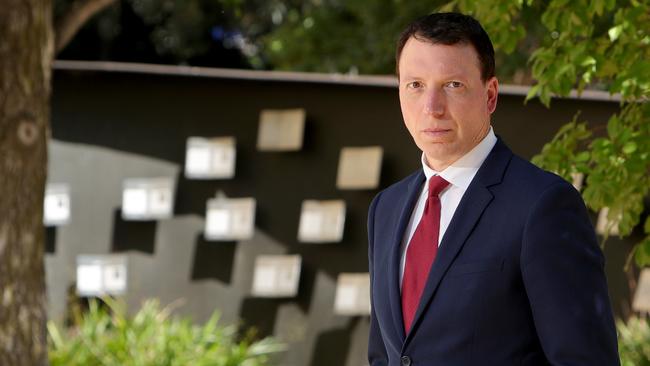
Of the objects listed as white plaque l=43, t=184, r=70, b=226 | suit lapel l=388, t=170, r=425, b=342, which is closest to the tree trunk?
white plaque l=43, t=184, r=70, b=226

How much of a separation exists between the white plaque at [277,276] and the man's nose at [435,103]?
681cm

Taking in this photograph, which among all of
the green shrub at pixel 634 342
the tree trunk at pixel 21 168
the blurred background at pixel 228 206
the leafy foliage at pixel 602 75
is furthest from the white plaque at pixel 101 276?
the leafy foliage at pixel 602 75

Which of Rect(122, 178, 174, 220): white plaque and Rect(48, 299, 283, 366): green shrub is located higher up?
Rect(122, 178, 174, 220): white plaque

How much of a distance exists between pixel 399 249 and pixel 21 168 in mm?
4333

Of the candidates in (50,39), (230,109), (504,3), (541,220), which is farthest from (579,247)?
(230,109)

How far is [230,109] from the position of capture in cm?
959

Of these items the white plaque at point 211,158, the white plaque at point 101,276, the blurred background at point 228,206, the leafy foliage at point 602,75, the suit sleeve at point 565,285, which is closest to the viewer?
the suit sleeve at point 565,285

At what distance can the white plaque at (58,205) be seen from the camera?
9.95 meters

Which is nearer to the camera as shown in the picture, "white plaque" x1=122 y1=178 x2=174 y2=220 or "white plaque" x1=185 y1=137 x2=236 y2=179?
"white plaque" x1=185 y1=137 x2=236 y2=179

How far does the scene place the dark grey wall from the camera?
9.11m

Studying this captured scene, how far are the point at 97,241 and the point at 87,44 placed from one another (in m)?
9.87

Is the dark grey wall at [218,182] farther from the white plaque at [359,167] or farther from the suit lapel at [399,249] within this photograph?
the suit lapel at [399,249]

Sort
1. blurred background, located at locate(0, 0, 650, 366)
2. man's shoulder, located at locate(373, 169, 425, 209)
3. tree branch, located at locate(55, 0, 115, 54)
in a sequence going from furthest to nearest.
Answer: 1. blurred background, located at locate(0, 0, 650, 366)
2. tree branch, located at locate(55, 0, 115, 54)
3. man's shoulder, located at locate(373, 169, 425, 209)

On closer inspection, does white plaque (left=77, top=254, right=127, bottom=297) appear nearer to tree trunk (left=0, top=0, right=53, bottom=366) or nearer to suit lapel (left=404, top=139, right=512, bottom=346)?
tree trunk (left=0, top=0, right=53, bottom=366)
